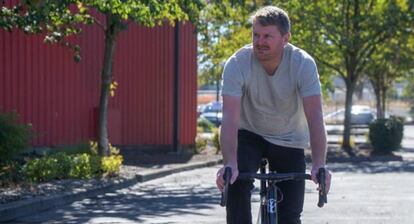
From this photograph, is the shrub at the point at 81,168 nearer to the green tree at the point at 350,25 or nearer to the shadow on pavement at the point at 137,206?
the shadow on pavement at the point at 137,206

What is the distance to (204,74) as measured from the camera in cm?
3756

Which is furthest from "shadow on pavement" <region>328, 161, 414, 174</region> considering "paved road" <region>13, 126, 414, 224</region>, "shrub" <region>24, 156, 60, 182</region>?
"shrub" <region>24, 156, 60, 182</region>

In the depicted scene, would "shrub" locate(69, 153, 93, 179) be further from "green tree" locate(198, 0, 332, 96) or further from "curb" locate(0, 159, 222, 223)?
"green tree" locate(198, 0, 332, 96)

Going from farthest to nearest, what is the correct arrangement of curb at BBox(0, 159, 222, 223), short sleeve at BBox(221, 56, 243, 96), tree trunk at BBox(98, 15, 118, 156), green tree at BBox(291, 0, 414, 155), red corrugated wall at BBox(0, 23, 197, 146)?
green tree at BBox(291, 0, 414, 155)
red corrugated wall at BBox(0, 23, 197, 146)
tree trunk at BBox(98, 15, 118, 156)
curb at BBox(0, 159, 222, 223)
short sleeve at BBox(221, 56, 243, 96)

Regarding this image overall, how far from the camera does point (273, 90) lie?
4.99 metres

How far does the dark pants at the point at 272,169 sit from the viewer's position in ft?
16.3

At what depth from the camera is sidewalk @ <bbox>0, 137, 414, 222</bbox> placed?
11078mm

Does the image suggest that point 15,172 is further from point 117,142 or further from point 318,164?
point 318,164

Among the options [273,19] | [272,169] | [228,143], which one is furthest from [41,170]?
[273,19]

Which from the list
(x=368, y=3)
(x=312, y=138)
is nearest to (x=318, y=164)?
(x=312, y=138)

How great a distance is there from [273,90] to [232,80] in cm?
27

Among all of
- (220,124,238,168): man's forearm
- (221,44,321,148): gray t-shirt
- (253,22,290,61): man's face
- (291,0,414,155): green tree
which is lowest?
(220,124,238,168): man's forearm

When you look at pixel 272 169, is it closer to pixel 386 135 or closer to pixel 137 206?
pixel 137 206

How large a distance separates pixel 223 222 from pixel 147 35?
12.3 metres
